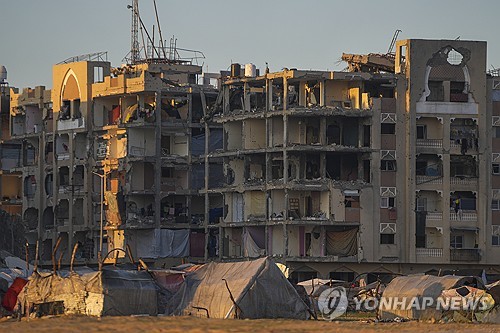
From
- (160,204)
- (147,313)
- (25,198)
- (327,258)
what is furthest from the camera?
(25,198)

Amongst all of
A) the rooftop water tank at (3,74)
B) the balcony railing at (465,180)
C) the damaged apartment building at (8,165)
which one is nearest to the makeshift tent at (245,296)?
the balcony railing at (465,180)

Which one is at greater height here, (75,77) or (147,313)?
(75,77)

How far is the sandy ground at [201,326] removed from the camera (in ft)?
167

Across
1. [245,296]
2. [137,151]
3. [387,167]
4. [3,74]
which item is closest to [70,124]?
[137,151]

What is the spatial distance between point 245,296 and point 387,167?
40.0m

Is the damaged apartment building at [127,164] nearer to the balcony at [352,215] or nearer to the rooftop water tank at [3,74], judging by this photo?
the balcony at [352,215]

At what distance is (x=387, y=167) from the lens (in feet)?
325

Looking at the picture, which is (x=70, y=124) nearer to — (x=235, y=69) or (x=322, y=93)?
(x=235, y=69)

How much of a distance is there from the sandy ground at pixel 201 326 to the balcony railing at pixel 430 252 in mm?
38977

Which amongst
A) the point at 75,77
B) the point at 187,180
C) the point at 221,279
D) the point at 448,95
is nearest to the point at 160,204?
the point at 187,180

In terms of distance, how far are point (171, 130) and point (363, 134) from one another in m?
16.5

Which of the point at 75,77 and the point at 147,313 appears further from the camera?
the point at 75,77

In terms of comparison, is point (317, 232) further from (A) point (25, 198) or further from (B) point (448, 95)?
(A) point (25, 198)

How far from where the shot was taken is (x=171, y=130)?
110 metres
